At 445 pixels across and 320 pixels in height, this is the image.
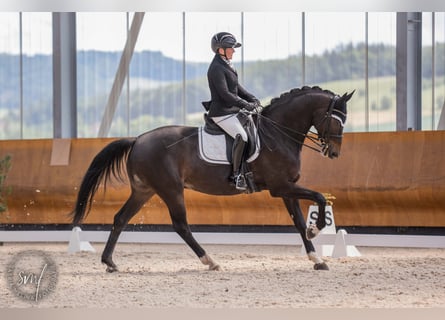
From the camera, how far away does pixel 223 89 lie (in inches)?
313

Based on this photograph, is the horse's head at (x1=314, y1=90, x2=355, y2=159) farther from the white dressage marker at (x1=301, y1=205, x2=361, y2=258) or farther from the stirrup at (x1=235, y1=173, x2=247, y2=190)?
the white dressage marker at (x1=301, y1=205, x2=361, y2=258)

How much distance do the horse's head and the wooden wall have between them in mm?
2371

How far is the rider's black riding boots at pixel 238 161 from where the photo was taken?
8094 millimetres

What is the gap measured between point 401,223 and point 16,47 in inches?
237

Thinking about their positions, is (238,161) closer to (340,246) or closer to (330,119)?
(330,119)

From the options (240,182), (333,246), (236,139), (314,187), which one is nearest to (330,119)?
(236,139)

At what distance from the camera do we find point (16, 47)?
13023 millimetres

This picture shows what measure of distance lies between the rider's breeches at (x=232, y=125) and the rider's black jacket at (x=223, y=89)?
1.8 inches

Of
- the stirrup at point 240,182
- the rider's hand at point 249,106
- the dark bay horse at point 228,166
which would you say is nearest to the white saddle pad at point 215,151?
the dark bay horse at point 228,166

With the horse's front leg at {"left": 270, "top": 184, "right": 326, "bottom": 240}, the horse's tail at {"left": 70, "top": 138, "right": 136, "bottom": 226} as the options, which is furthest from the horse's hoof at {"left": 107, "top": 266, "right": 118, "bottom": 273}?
the horse's front leg at {"left": 270, "top": 184, "right": 326, "bottom": 240}

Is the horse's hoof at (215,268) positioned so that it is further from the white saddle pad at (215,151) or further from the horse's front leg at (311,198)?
the white saddle pad at (215,151)

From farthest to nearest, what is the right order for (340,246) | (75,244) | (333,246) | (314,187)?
(314,187) → (75,244) → (333,246) → (340,246)

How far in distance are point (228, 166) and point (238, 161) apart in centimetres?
14

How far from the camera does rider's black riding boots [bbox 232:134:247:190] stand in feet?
26.6
